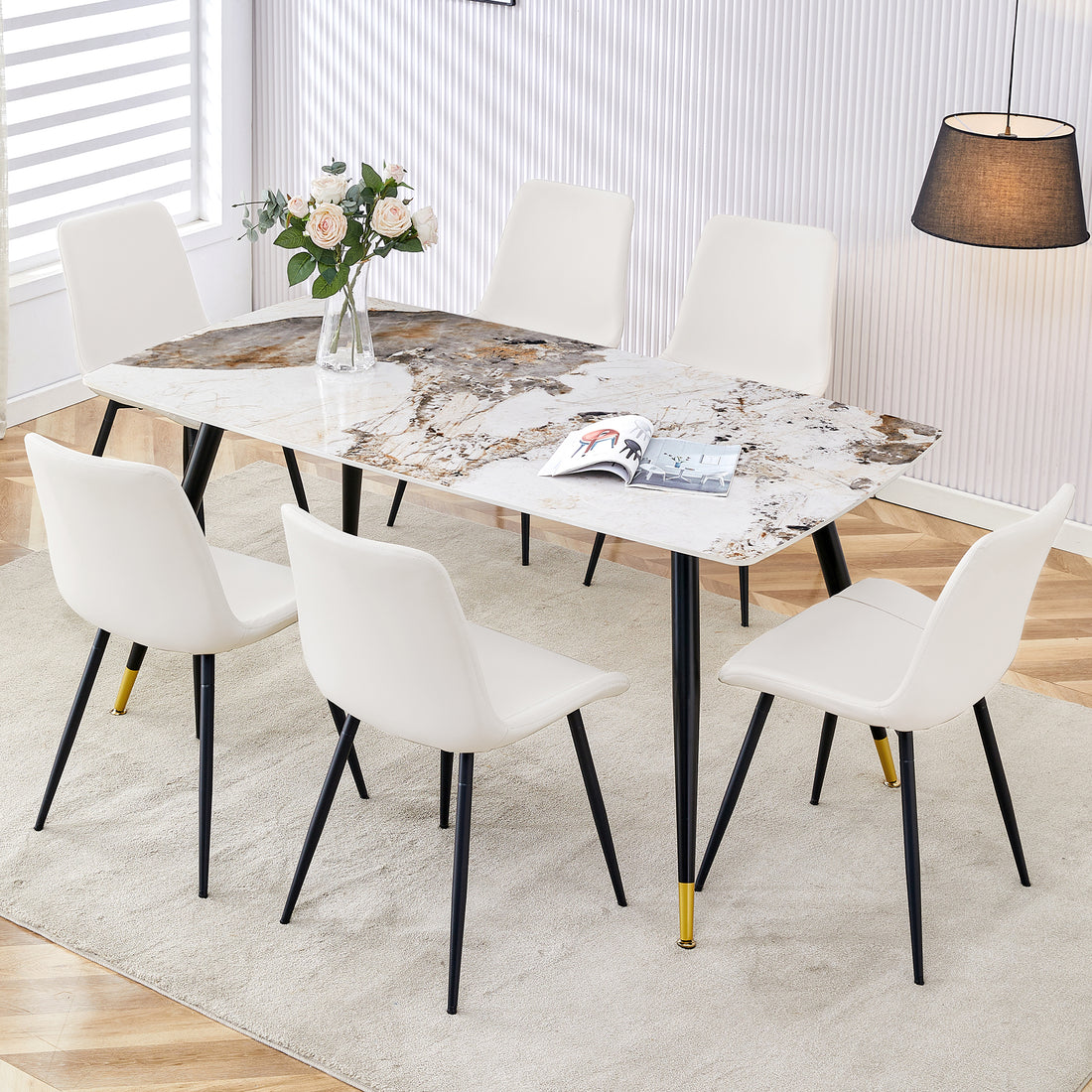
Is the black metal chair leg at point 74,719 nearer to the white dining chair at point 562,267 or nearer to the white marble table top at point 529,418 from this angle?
the white marble table top at point 529,418

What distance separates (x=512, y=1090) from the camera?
2.22 meters

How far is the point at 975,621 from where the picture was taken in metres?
2.29

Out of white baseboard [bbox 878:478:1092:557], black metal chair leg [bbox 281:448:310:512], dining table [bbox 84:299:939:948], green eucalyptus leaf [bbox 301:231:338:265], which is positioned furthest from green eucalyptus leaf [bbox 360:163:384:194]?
white baseboard [bbox 878:478:1092:557]

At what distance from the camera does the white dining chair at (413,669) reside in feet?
7.06

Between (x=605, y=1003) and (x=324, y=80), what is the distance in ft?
12.3

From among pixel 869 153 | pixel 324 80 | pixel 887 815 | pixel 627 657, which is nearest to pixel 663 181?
pixel 869 153

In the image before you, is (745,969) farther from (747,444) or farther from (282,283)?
(282,283)

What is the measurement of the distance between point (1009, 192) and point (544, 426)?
134 cm

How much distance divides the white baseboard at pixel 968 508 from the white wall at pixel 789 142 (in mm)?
38

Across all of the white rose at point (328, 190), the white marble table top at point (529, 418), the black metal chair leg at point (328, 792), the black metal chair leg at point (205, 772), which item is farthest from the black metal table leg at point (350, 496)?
the black metal chair leg at point (328, 792)

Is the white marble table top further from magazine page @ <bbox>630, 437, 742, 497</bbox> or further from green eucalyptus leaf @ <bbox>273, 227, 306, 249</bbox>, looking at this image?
green eucalyptus leaf @ <bbox>273, 227, 306, 249</bbox>

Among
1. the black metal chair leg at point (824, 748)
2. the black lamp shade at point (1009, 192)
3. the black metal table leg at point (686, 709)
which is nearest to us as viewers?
the black metal table leg at point (686, 709)

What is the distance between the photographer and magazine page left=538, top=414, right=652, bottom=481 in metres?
2.65

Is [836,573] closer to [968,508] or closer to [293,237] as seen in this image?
[293,237]
